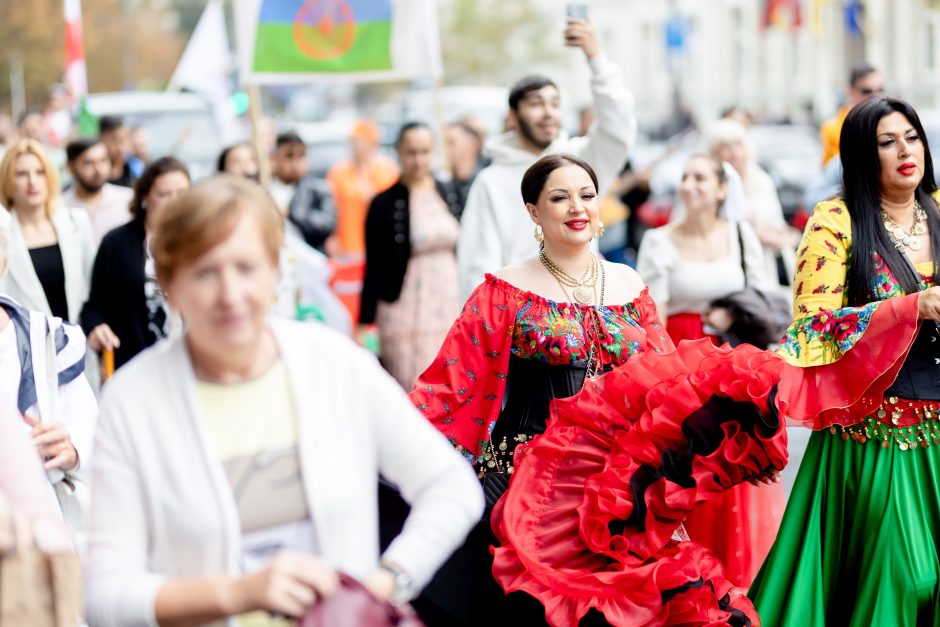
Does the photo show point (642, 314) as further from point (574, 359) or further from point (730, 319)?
point (730, 319)

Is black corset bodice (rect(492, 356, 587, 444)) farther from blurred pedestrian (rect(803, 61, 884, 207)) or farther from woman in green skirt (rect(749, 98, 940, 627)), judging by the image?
blurred pedestrian (rect(803, 61, 884, 207))

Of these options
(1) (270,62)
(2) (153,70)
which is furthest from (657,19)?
(1) (270,62)

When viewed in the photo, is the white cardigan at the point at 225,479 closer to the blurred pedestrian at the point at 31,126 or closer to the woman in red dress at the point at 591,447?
the woman in red dress at the point at 591,447

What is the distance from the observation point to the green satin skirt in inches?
188

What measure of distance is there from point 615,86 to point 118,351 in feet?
9.20

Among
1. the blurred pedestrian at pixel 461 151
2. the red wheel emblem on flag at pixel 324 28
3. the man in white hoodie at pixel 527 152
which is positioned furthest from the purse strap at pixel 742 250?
the blurred pedestrian at pixel 461 151

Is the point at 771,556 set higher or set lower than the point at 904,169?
lower

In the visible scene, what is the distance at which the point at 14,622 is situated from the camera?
9.22 ft

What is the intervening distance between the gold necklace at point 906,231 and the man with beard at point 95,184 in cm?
555

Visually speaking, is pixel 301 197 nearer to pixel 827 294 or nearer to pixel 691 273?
pixel 691 273

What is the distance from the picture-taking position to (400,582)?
9.42 feet

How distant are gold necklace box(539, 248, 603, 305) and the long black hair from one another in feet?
2.83

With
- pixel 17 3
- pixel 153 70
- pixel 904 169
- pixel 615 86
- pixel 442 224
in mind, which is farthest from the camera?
pixel 153 70

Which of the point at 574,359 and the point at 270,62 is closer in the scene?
the point at 574,359
